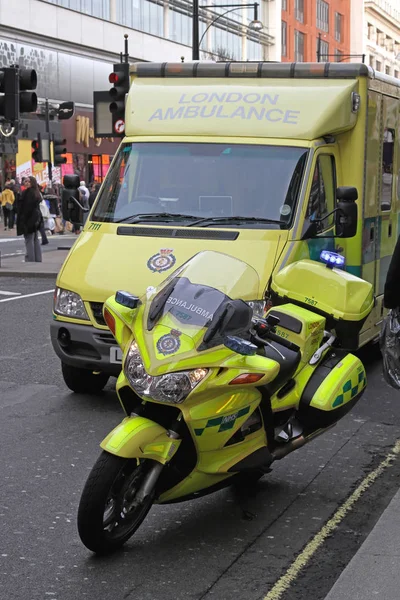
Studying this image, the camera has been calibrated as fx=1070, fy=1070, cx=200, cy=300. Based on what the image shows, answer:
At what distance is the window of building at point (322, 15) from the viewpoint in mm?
95125

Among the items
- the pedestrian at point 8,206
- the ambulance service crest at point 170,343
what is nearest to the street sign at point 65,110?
the pedestrian at point 8,206

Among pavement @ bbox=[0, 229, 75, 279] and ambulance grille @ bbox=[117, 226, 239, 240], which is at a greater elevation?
ambulance grille @ bbox=[117, 226, 239, 240]

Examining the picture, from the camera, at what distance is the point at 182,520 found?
5.51m

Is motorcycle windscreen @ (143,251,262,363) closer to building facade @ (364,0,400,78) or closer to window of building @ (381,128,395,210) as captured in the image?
window of building @ (381,128,395,210)

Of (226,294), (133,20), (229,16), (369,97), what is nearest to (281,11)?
(229,16)

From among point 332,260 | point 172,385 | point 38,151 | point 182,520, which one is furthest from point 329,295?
point 38,151

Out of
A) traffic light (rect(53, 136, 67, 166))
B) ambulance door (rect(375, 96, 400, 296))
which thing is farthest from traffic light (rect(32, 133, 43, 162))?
ambulance door (rect(375, 96, 400, 296))

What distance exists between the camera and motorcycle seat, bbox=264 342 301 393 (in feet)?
17.2

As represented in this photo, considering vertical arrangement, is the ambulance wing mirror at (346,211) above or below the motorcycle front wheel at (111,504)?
above

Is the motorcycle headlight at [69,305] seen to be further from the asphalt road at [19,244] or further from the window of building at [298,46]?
the window of building at [298,46]

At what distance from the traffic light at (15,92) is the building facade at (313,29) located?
62747mm

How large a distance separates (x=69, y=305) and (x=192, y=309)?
3555mm

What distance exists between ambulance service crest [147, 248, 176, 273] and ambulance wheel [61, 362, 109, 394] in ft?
3.90

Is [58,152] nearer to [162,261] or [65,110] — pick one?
[65,110]
